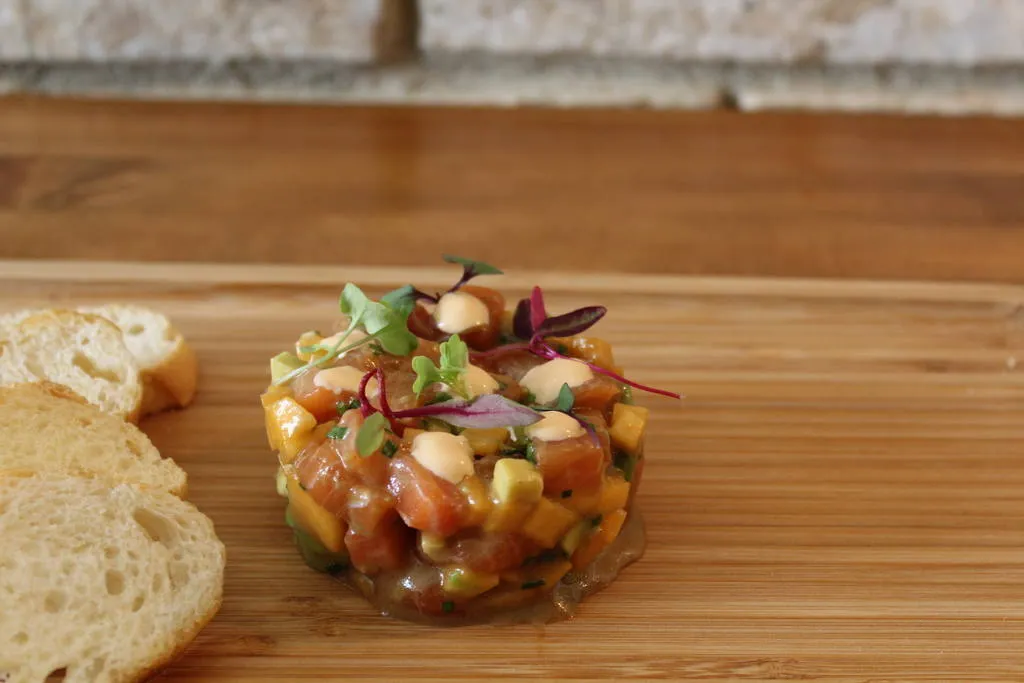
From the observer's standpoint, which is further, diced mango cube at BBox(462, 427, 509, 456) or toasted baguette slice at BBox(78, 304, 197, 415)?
toasted baguette slice at BBox(78, 304, 197, 415)

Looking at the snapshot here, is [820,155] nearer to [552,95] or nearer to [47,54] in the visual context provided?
[552,95]

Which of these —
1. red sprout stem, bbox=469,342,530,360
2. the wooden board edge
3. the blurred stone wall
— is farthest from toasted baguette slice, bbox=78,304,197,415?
the blurred stone wall

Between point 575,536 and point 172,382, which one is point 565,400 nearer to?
point 575,536

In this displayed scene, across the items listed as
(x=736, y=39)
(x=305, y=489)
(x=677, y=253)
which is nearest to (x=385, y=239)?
(x=677, y=253)

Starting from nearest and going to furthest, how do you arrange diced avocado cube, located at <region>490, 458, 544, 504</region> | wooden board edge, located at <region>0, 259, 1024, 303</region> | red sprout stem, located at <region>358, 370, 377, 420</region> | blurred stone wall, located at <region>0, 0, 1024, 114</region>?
diced avocado cube, located at <region>490, 458, 544, 504</region> → red sprout stem, located at <region>358, 370, 377, 420</region> → wooden board edge, located at <region>0, 259, 1024, 303</region> → blurred stone wall, located at <region>0, 0, 1024, 114</region>

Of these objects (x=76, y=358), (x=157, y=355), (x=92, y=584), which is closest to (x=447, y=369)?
(x=92, y=584)

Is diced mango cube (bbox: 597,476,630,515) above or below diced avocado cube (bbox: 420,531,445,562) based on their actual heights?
above

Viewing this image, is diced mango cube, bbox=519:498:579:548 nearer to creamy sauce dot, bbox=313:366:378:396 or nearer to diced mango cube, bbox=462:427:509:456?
diced mango cube, bbox=462:427:509:456

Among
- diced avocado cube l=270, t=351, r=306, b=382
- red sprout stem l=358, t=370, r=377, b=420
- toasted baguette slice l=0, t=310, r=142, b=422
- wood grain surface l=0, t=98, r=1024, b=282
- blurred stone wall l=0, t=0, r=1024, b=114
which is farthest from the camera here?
blurred stone wall l=0, t=0, r=1024, b=114
